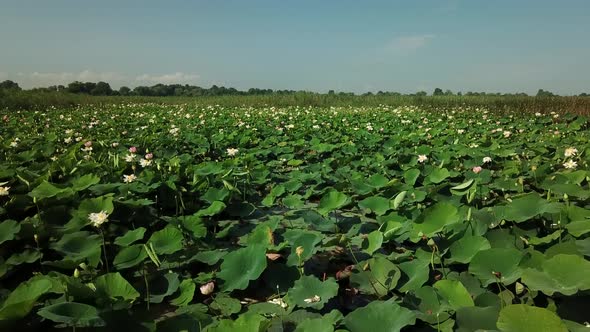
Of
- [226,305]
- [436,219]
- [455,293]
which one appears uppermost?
[436,219]

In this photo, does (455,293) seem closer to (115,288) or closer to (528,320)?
(528,320)

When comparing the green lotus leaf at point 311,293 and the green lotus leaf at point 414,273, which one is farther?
the green lotus leaf at point 414,273

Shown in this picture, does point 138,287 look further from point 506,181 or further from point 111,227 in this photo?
point 506,181

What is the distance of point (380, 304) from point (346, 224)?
1.07 metres

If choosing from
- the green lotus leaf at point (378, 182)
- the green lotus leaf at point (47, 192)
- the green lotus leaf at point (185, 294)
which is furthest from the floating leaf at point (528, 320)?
the green lotus leaf at point (47, 192)

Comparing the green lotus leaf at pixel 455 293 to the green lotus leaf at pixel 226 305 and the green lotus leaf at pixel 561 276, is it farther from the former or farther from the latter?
the green lotus leaf at pixel 226 305

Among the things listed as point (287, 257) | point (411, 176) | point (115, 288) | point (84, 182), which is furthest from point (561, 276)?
point (84, 182)

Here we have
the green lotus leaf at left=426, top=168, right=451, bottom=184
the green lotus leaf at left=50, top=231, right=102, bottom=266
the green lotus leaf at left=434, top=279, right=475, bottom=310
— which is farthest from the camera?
the green lotus leaf at left=426, top=168, right=451, bottom=184

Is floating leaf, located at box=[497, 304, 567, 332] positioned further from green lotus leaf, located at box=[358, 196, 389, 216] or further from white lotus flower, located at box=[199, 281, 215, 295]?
green lotus leaf, located at box=[358, 196, 389, 216]

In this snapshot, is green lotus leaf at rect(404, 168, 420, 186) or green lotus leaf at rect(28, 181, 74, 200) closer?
green lotus leaf at rect(28, 181, 74, 200)

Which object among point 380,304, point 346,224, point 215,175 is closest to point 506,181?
point 346,224

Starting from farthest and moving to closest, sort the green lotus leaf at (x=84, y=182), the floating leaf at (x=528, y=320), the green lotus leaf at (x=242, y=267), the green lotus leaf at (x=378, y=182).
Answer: the green lotus leaf at (x=378, y=182), the green lotus leaf at (x=84, y=182), the green lotus leaf at (x=242, y=267), the floating leaf at (x=528, y=320)

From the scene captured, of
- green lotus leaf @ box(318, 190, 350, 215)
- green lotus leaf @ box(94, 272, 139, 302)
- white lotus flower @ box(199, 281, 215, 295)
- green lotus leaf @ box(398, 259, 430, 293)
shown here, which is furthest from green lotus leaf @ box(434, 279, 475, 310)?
green lotus leaf @ box(94, 272, 139, 302)

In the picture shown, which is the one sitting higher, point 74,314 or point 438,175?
point 438,175
